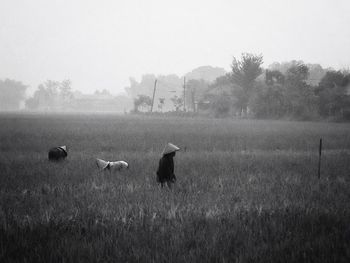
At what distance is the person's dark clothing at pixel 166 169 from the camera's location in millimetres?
6312

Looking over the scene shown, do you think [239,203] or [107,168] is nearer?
[239,203]

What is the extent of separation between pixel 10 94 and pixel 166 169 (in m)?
134

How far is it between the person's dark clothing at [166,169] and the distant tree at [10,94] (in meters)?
133

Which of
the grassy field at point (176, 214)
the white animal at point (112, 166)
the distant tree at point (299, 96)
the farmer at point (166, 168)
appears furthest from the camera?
the distant tree at point (299, 96)

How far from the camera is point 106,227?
426 cm

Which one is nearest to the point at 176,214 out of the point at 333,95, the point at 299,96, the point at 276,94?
the point at 333,95

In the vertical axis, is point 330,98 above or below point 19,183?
above

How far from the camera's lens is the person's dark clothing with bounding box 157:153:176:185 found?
6.31 m

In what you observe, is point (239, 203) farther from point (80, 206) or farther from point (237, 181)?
point (80, 206)

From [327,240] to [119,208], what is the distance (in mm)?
Result: 2977

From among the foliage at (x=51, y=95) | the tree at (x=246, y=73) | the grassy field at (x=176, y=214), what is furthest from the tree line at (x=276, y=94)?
the foliage at (x=51, y=95)

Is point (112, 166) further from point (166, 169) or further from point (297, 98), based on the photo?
point (297, 98)

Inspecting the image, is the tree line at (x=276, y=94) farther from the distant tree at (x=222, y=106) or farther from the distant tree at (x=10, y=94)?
the distant tree at (x=10, y=94)

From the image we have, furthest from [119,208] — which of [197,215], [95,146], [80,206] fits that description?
[95,146]
